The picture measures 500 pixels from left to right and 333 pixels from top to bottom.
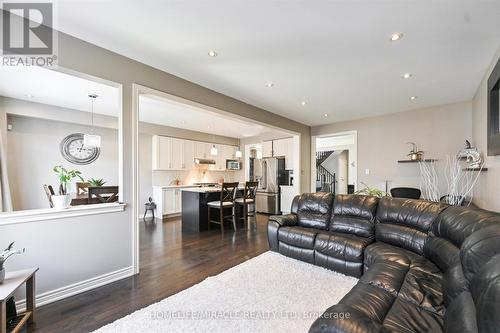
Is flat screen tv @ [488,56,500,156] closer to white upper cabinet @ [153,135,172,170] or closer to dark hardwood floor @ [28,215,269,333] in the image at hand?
dark hardwood floor @ [28,215,269,333]

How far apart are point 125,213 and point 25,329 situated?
3.88ft

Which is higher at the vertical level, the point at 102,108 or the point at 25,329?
the point at 102,108

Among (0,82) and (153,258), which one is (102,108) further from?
(153,258)

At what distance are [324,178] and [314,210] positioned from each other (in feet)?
21.8

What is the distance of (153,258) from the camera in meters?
3.13

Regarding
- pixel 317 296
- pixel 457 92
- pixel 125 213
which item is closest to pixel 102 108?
pixel 125 213

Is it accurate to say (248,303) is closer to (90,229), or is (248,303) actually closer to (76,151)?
(90,229)

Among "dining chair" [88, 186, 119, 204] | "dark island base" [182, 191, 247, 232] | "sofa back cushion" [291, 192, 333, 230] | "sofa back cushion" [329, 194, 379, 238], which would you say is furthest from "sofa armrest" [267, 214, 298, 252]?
"dining chair" [88, 186, 119, 204]

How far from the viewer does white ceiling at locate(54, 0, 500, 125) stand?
1.87m

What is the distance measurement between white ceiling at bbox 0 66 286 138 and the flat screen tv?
358 cm

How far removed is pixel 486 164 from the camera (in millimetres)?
3006

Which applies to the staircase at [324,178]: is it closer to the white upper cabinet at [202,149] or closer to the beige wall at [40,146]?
A: the white upper cabinet at [202,149]

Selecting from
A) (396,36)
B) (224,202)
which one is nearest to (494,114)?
(396,36)

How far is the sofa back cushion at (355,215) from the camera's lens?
2777 millimetres
